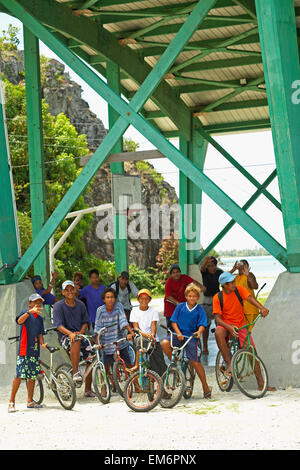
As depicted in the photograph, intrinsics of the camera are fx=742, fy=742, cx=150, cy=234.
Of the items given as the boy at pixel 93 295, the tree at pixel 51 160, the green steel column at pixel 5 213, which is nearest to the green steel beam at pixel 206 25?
the green steel column at pixel 5 213

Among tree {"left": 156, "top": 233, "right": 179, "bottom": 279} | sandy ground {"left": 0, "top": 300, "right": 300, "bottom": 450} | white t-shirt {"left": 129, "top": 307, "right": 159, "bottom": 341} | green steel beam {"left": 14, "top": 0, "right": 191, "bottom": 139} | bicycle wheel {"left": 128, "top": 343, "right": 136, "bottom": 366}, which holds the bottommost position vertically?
sandy ground {"left": 0, "top": 300, "right": 300, "bottom": 450}

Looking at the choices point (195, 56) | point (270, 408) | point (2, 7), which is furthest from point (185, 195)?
point (270, 408)

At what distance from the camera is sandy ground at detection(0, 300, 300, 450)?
7.27m

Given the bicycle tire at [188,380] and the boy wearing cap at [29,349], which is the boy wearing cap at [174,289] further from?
the boy wearing cap at [29,349]

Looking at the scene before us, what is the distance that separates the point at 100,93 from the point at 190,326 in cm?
425

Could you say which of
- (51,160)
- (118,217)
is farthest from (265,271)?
(118,217)

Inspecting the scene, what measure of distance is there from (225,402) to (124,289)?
3743 mm

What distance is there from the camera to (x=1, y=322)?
457 inches

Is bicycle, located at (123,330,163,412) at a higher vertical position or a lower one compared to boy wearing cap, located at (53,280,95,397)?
lower

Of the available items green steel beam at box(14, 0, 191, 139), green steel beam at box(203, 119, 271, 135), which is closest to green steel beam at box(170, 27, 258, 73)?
green steel beam at box(14, 0, 191, 139)

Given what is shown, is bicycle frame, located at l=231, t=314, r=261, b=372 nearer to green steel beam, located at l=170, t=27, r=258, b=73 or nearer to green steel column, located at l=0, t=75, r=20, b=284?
green steel column, located at l=0, t=75, r=20, b=284

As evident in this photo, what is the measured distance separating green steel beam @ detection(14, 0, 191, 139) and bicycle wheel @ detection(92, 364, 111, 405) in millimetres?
6223

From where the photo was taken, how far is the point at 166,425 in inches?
320

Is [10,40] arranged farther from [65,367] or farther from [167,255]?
[65,367]
